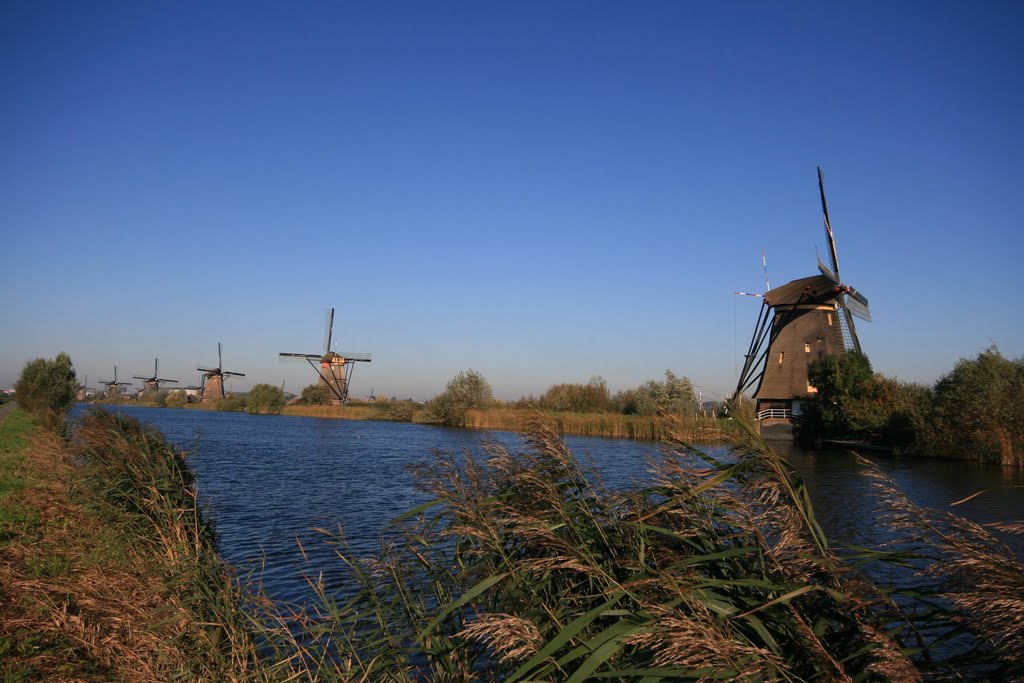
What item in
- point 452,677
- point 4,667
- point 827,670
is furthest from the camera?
point 4,667

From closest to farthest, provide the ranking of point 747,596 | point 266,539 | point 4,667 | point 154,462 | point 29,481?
1. point 747,596
2. point 4,667
3. point 154,462
4. point 266,539
5. point 29,481

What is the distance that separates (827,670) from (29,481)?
43.5 ft

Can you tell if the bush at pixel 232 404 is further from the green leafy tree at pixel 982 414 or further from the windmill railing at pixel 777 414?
the green leafy tree at pixel 982 414

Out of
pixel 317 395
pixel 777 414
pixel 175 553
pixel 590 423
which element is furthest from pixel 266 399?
pixel 175 553

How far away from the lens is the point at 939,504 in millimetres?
14852

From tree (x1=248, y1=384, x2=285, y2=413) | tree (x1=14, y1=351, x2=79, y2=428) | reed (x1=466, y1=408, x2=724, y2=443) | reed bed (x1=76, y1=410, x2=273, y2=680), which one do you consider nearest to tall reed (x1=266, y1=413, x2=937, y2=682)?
reed bed (x1=76, y1=410, x2=273, y2=680)

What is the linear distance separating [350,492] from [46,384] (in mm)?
21452

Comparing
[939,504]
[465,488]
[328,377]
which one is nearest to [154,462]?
[465,488]

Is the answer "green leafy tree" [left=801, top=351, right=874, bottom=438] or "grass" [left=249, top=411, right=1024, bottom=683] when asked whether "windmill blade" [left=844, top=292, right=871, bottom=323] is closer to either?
"green leafy tree" [left=801, top=351, right=874, bottom=438]

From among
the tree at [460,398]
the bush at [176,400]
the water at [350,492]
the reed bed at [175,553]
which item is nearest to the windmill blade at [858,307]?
the water at [350,492]

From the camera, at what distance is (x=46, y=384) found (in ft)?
93.7

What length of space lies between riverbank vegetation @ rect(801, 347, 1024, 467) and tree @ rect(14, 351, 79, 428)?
34658 mm

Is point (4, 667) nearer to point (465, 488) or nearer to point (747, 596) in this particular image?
point (465, 488)

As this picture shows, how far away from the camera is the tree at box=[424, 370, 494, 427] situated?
45844mm
